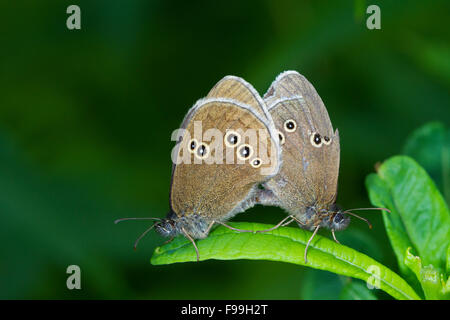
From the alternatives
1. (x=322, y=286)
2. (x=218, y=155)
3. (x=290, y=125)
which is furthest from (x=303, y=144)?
(x=322, y=286)

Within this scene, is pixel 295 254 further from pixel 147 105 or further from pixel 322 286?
pixel 147 105

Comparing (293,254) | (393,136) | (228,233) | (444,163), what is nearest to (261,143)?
(228,233)

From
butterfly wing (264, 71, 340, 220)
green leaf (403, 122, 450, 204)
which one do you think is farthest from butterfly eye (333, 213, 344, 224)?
green leaf (403, 122, 450, 204)

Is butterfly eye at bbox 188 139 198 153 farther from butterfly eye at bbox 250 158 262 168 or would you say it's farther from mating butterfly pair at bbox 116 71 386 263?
butterfly eye at bbox 250 158 262 168

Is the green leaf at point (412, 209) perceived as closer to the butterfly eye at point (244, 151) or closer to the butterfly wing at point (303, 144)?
the butterfly wing at point (303, 144)

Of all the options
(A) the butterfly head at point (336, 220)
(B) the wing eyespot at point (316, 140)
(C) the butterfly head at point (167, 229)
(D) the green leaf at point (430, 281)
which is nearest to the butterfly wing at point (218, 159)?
(C) the butterfly head at point (167, 229)
